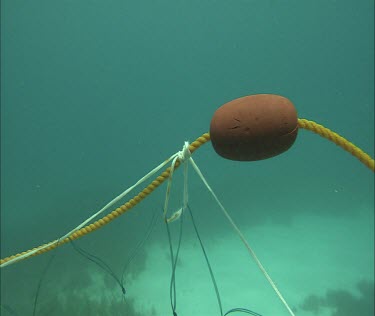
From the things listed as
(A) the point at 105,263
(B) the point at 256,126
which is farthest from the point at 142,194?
(A) the point at 105,263

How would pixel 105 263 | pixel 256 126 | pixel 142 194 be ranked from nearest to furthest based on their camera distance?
pixel 256 126 → pixel 142 194 → pixel 105 263

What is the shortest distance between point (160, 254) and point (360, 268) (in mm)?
2642

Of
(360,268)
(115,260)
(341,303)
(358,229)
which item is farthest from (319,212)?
(115,260)

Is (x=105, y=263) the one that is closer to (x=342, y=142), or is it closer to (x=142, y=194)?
(x=142, y=194)

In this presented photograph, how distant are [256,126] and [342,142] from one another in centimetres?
39

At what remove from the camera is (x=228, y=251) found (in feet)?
15.6

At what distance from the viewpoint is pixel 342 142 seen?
146cm

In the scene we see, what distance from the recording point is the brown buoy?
1392 mm

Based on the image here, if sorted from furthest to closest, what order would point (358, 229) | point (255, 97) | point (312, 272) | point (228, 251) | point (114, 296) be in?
point (358, 229) → point (228, 251) → point (312, 272) → point (114, 296) → point (255, 97)

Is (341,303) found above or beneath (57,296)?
beneath

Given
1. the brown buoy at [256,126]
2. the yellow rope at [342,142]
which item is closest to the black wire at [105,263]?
the brown buoy at [256,126]

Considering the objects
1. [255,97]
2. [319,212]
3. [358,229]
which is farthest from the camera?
[319,212]

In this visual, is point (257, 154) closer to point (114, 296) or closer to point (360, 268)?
point (114, 296)

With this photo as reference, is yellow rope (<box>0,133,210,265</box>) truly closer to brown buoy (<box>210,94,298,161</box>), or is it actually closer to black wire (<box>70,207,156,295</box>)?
brown buoy (<box>210,94,298,161</box>)
